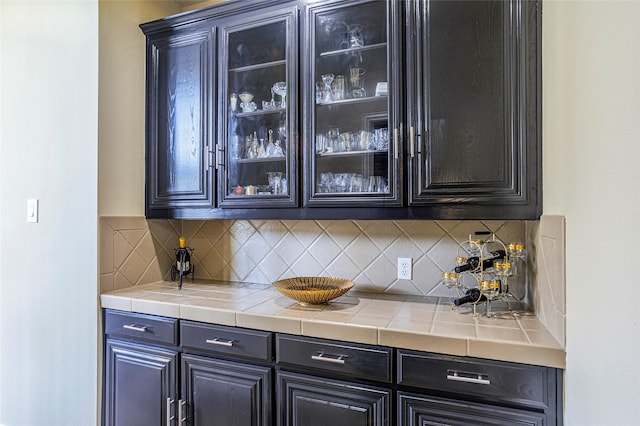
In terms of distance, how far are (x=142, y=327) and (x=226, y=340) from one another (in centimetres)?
51

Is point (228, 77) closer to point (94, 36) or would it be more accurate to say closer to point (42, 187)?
point (94, 36)

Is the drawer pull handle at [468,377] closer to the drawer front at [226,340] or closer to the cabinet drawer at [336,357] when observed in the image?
the cabinet drawer at [336,357]

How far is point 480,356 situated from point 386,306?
0.50 meters

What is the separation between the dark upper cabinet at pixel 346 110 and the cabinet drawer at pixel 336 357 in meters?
0.56

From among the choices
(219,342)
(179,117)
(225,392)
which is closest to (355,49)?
(179,117)

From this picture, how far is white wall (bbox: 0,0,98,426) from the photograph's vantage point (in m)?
1.91

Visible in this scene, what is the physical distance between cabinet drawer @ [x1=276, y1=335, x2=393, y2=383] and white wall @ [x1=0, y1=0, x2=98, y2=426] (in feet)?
3.75

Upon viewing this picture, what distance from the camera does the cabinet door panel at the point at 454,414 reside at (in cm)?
116

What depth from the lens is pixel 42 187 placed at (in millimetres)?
2035

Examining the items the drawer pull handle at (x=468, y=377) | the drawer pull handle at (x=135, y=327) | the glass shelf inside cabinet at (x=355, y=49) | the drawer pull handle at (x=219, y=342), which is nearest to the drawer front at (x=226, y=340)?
the drawer pull handle at (x=219, y=342)

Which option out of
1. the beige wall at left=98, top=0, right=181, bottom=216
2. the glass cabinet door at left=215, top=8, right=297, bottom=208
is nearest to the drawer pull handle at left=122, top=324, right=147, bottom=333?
the beige wall at left=98, top=0, right=181, bottom=216

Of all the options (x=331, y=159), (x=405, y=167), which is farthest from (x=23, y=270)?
(x=405, y=167)

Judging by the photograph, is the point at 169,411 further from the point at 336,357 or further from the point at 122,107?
the point at 122,107

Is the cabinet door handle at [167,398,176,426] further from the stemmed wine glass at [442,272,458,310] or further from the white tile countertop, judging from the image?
the stemmed wine glass at [442,272,458,310]
